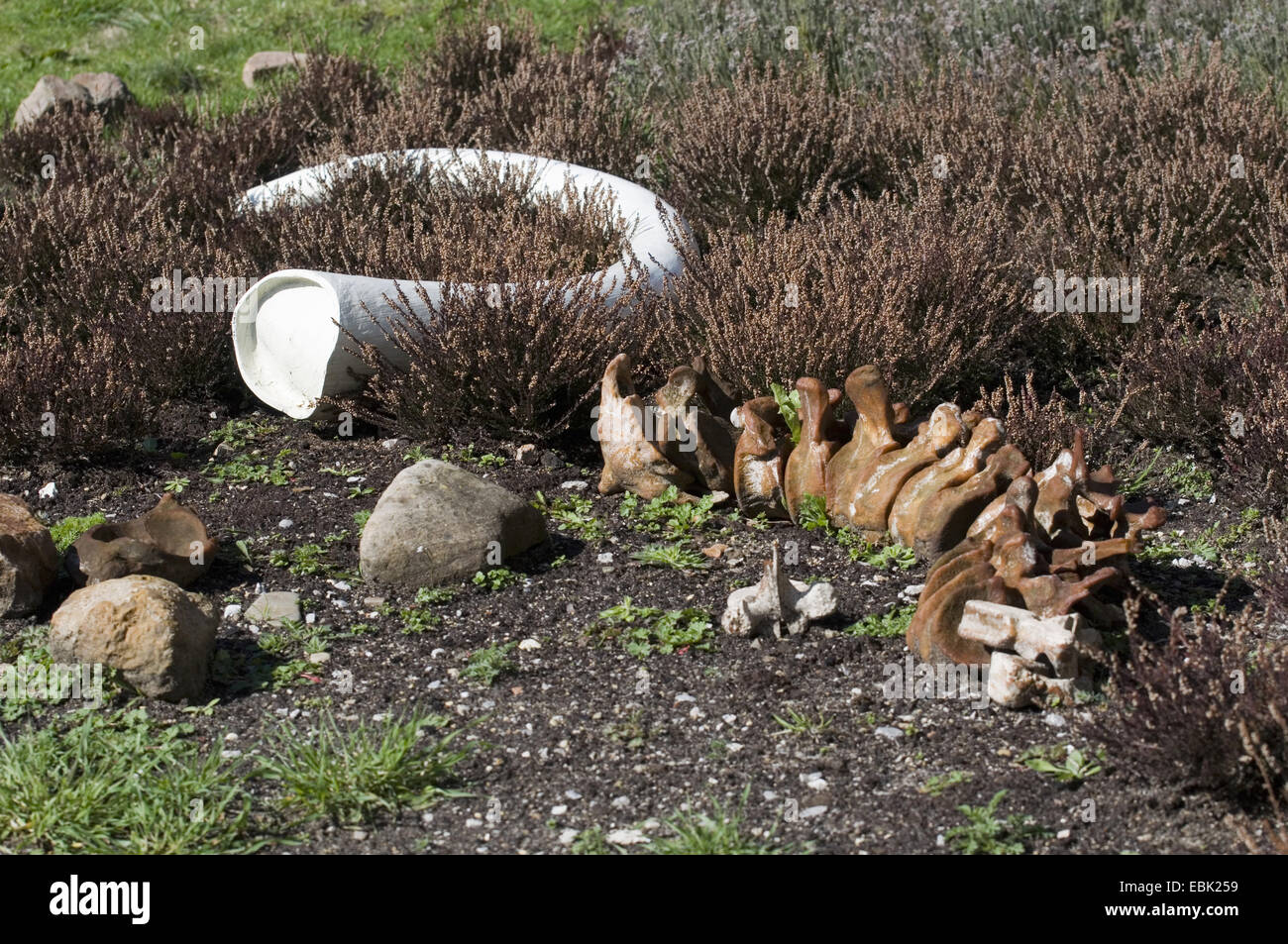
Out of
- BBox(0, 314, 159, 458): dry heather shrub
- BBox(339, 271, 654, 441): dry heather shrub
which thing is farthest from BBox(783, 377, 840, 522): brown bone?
BBox(0, 314, 159, 458): dry heather shrub

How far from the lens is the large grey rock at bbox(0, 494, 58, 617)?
3.71 metres

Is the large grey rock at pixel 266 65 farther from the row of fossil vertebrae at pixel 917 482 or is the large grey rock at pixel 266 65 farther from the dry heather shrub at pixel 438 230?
the row of fossil vertebrae at pixel 917 482

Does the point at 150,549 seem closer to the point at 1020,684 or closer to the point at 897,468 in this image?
the point at 897,468

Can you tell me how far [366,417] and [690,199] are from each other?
2439mm

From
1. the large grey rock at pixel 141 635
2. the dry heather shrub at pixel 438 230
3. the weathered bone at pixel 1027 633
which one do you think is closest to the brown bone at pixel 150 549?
the large grey rock at pixel 141 635

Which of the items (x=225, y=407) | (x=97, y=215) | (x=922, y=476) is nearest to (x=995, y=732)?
(x=922, y=476)

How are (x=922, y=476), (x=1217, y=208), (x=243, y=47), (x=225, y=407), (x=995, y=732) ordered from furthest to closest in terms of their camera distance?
(x=243, y=47) → (x=1217, y=208) → (x=225, y=407) → (x=922, y=476) → (x=995, y=732)

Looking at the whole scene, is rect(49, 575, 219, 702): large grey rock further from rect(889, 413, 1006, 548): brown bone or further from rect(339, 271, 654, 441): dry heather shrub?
rect(889, 413, 1006, 548): brown bone

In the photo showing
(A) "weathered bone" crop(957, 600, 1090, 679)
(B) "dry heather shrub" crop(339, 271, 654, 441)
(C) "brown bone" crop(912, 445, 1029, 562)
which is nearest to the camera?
(A) "weathered bone" crop(957, 600, 1090, 679)

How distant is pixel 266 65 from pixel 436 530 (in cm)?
628

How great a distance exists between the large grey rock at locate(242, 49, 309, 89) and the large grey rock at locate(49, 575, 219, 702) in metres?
6.39

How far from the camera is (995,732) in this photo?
312cm

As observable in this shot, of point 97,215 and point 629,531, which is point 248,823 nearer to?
point 629,531

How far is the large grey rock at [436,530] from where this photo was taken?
12.5 ft
